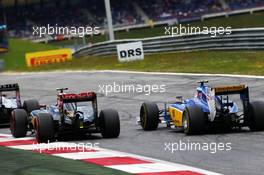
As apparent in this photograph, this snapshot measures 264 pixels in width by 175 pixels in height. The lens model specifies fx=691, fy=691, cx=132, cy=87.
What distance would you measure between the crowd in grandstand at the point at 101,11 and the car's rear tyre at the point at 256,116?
181 ft

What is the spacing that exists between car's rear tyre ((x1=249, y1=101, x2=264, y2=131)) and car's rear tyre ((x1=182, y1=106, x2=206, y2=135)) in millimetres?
767

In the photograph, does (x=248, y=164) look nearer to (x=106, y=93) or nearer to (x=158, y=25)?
(x=106, y=93)

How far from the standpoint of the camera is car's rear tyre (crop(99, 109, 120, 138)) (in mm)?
11117

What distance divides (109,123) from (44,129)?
108 centimetres

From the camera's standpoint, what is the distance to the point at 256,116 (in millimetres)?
10805

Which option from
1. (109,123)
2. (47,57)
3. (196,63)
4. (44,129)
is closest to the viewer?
(44,129)

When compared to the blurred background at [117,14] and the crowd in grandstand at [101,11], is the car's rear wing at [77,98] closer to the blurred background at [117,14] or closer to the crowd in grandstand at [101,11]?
the blurred background at [117,14]

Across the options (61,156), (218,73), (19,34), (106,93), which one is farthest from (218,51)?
(19,34)

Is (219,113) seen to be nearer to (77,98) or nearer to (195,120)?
(195,120)

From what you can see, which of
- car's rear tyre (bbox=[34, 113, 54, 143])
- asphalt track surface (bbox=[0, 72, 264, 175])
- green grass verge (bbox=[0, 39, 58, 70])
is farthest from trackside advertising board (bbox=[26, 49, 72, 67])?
car's rear tyre (bbox=[34, 113, 54, 143])

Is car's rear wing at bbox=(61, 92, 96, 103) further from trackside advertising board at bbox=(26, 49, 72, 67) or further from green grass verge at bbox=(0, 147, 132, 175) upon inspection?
trackside advertising board at bbox=(26, 49, 72, 67)

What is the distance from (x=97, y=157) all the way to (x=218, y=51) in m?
19.0

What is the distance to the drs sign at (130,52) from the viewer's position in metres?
29.5


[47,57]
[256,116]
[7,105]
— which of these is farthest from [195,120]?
[47,57]
